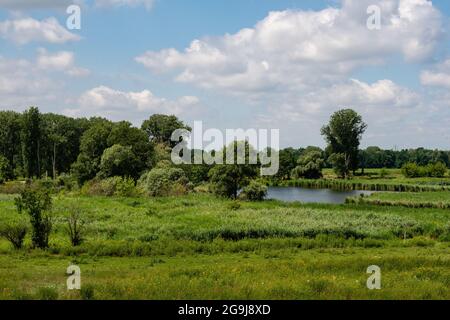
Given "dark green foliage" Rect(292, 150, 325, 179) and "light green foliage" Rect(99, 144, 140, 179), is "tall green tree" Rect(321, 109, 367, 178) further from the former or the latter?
"light green foliage" Rect(99, 144, 140, 179)

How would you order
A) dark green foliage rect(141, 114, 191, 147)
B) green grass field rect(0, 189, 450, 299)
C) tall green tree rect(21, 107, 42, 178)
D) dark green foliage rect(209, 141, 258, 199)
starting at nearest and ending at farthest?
green grass field rect(0, 189, 450, 299), dark green foliage rect(209, 141, 258, 199), tall green tree rect(21, 107, 42, 178), dark green foliage rect(141, 114, 191, 147)

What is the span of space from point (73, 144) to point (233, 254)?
3377 inches

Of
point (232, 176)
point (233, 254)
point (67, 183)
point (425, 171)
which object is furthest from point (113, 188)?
point (425, 171)

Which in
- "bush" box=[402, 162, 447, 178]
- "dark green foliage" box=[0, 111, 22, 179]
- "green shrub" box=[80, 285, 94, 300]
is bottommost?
"green shrub" box=[80, 285, 94, 300]

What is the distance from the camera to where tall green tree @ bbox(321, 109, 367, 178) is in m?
114

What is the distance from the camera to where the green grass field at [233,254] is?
1280cm

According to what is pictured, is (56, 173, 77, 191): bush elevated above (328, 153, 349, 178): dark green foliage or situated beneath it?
situated beneath

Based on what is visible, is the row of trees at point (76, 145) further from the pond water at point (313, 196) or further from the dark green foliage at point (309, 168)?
the dark green foliage at point (309, 168)

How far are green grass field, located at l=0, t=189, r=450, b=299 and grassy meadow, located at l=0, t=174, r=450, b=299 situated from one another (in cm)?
5

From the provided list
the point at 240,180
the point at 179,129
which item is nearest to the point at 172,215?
the point at 240,180

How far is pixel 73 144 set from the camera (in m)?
103

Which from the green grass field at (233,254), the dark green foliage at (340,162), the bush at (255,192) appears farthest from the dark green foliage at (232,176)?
the dark green foliage at (340,162)

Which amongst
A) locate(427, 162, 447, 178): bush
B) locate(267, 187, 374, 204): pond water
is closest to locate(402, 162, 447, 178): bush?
locate(427, 162, 447, 178): bush

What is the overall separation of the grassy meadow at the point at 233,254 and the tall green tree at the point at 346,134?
70.1 metres
